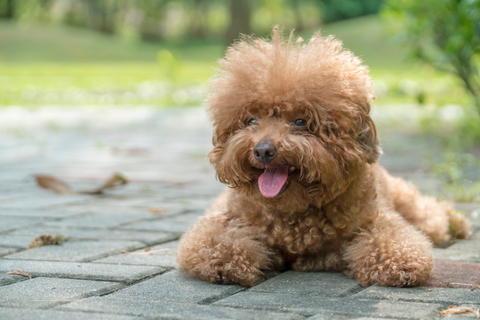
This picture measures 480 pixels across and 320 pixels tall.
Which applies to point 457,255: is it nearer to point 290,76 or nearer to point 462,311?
point 462,311

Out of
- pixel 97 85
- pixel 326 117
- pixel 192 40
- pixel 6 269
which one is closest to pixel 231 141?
pixel 326 117

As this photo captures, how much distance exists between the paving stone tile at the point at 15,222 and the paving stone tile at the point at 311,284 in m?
2.03

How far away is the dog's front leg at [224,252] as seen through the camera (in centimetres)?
307

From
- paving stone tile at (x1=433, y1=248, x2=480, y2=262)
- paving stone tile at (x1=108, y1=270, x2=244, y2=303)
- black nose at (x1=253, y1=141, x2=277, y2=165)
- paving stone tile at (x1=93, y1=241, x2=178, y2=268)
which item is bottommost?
paving stone tile at (x1=93, y1=241, x2=178, y2=268)

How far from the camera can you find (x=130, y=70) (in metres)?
28.5

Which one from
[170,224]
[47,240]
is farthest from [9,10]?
[47,240]

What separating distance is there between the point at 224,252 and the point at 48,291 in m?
0.86

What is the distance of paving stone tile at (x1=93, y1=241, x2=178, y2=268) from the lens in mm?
3459

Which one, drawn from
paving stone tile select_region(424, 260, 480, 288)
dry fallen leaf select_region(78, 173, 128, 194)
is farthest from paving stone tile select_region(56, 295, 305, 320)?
dry fallen leaf select_region(78, 173, 128, 194)

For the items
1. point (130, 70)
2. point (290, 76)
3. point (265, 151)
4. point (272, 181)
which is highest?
point (130, 70)

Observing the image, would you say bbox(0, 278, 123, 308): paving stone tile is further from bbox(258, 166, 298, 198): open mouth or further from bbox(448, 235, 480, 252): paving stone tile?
bbox(448, 235, 480, 252): paving stone tile

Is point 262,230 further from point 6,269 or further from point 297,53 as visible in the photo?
point 6,269

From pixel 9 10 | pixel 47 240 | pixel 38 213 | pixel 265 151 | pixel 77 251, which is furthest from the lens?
pixel 9 10

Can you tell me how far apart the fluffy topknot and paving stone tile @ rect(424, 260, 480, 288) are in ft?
2.93
